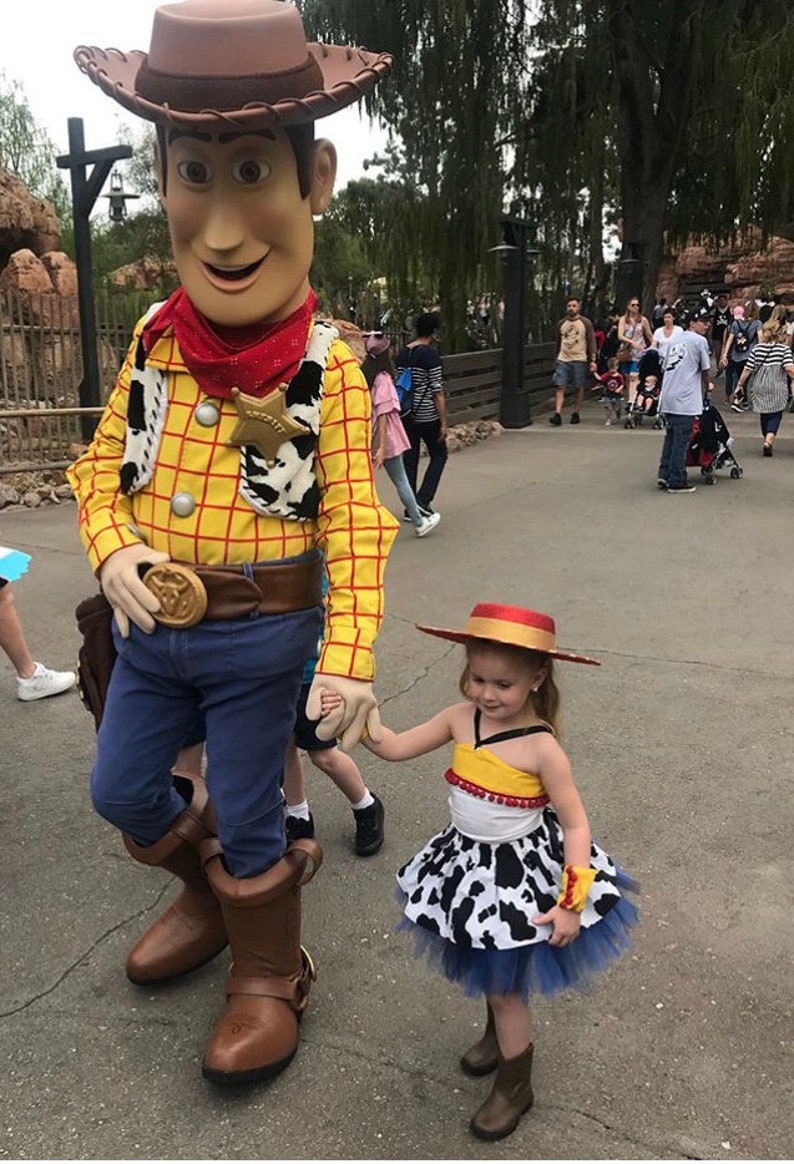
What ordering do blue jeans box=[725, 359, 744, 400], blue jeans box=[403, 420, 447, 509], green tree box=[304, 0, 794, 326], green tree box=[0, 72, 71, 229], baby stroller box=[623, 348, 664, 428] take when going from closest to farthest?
blue jeans box=[403, 420, 447, 509] → baby stroller box=[623, 348, 664, 428] → green tree box=[304, 0, 794, 326] → blue jeans box=[725, 359, 744, 400] → green tree box=[0, 72, 71, 229]

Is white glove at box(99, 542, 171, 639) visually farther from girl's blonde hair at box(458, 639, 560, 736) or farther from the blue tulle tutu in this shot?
the blue tulle tutu

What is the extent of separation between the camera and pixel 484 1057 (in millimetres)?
2006

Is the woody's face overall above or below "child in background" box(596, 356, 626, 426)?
above

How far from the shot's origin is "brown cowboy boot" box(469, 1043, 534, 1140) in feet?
6.07

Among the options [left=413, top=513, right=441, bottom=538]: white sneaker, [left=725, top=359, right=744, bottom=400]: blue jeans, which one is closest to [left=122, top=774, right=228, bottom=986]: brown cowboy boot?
[left=413, top=513, right=441, bottom=538]: white sneaker

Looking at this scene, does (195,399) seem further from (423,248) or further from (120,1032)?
(423,248)

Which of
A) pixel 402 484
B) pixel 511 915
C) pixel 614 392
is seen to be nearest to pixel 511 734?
pixel 511 915

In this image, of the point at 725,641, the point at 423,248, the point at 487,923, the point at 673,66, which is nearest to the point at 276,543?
the point at 487,923

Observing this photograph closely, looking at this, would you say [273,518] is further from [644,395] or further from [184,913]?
[644,395]

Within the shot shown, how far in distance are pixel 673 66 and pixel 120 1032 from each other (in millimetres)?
16122

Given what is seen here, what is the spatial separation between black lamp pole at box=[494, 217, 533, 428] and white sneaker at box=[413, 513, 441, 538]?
247 inches

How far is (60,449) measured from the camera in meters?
8.84

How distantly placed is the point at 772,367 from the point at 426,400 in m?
4.18

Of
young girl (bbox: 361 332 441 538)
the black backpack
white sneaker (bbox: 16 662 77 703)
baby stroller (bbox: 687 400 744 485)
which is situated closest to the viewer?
white sneaker (bbox: 16 662 77 703)
